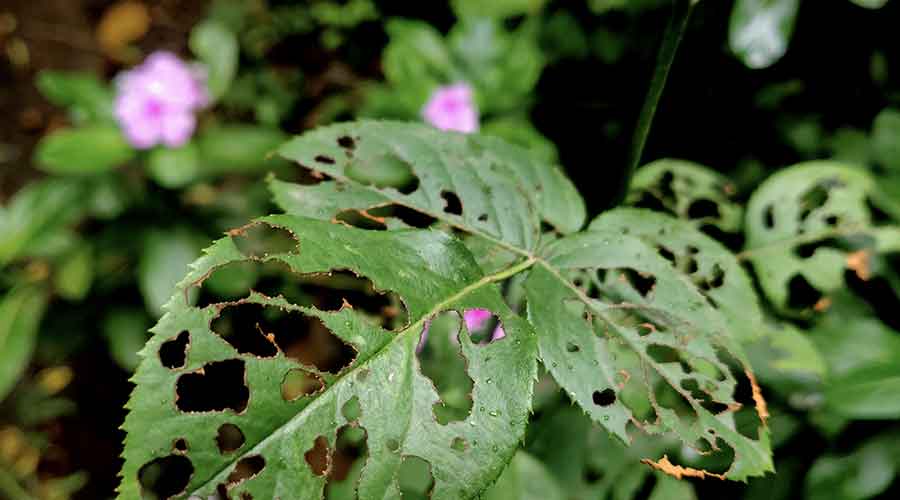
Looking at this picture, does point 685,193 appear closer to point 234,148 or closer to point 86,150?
point 234,148

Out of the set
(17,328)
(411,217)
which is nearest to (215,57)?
(17,328)

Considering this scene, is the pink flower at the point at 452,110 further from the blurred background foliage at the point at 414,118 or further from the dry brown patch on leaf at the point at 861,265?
the dry brown patch on leaf at the point at 861,265

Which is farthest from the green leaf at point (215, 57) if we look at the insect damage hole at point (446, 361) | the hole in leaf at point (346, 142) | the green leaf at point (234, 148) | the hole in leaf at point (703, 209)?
the hole in leaf at point (703, 209)

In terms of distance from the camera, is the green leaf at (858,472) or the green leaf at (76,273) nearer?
the green leaf at (858,472)

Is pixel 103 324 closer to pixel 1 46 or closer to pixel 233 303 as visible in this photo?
pixel 1 46

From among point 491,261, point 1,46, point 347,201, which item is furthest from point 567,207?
point 1,46

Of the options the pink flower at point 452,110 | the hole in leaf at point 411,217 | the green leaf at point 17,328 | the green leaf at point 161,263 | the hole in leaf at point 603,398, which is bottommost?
the green leaf at point 17,328
